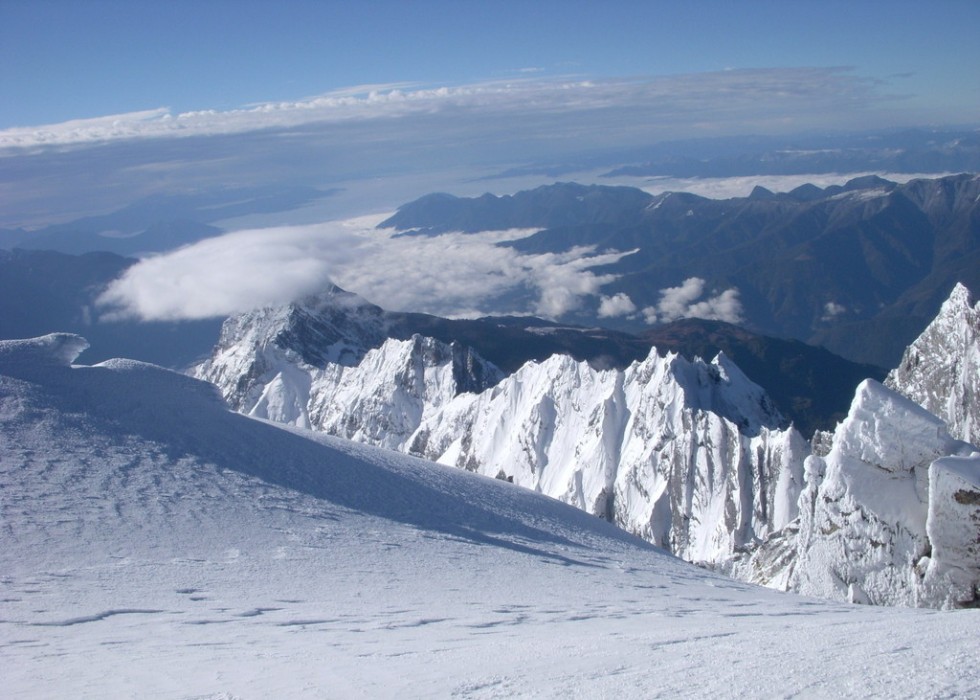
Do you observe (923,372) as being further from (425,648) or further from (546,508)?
(425,648)

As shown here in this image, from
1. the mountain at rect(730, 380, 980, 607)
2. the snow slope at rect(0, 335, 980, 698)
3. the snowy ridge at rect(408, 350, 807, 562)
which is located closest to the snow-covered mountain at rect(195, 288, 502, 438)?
the snowy ridge at rect(408, 350, 807, 562)

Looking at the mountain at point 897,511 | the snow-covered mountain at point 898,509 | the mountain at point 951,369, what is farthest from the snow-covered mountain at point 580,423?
the snow-covered mountain at point 898,509

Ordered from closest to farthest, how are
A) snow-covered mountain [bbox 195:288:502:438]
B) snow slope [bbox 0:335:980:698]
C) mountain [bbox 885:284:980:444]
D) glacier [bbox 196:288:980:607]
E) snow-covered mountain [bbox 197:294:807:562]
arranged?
snow slope [bbox 0:335:980:698]
glacier [bbox 196:288:980:607]
mountain [bbox 885:284:980:444]
snow-covered mountain [bbox 197:294:807:562]
snow-covered mountain [bbox 195:288:502:438]

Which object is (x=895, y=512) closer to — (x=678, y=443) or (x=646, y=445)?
(x=678, y=443)

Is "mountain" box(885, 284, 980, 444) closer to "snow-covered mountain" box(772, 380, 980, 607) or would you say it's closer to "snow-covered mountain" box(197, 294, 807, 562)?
"snow-covered mountain" box(197, 294, 807, 562)

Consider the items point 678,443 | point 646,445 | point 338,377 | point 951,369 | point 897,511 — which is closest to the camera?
point 897,511

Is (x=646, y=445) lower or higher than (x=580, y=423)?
higher

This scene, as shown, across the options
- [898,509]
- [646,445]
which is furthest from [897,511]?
[646,445]
